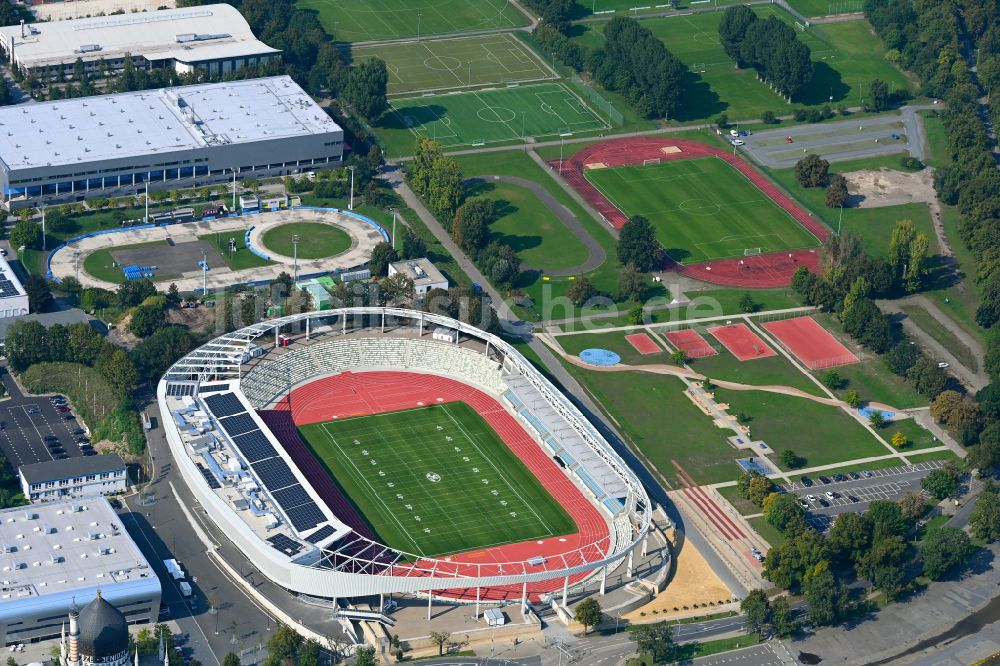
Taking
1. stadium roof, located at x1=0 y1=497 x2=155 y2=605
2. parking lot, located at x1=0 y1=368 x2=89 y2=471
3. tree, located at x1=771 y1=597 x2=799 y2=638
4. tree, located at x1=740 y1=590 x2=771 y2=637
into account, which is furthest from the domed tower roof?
tree, located at x1=771 y1=597 x2=799 y2=638

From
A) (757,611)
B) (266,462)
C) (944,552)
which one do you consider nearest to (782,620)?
(757,611)

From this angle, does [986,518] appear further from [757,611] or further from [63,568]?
[63,568]

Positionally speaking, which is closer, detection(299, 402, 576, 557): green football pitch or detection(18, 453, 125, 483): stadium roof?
detection(18, 453, 125, 483): stadium roof

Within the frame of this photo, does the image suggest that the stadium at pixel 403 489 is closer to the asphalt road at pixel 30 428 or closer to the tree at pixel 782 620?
the asphalt road at pixel 30 428

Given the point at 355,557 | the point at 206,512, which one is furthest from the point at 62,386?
the point at 355,557

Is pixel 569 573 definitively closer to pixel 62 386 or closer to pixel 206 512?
pixel 206 512

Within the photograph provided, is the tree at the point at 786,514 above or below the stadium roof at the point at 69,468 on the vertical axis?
above

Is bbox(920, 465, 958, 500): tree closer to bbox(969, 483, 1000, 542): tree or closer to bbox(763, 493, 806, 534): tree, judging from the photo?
bbox(969, 483, 1000, 542): tree

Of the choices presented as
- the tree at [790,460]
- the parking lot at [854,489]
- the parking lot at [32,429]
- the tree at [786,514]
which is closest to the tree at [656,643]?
the tree at [786,514]
